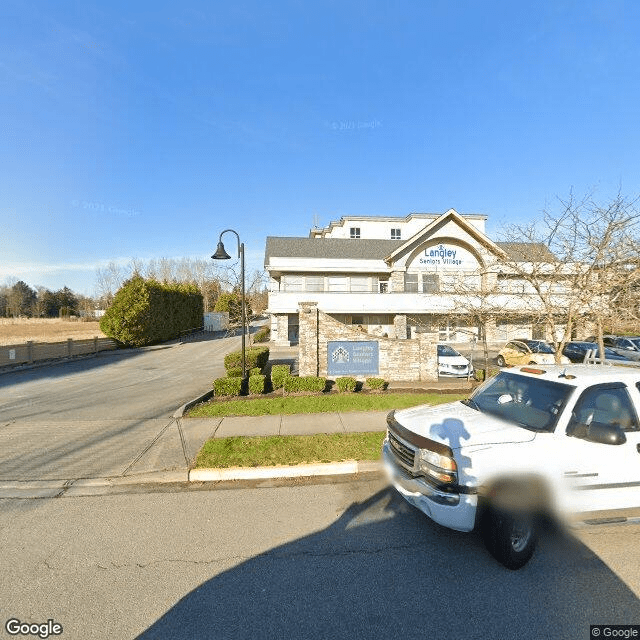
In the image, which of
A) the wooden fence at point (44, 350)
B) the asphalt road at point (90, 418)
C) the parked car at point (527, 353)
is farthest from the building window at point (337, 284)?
the wooden fence at point (44, 350)

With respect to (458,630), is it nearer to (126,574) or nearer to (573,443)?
(573,443)

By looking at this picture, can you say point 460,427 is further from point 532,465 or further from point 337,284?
point 337,284

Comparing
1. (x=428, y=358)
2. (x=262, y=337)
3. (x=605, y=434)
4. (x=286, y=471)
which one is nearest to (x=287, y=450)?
(x=286, y=471)

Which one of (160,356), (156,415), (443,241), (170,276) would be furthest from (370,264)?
(170,276)

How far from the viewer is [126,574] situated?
2.95 meters

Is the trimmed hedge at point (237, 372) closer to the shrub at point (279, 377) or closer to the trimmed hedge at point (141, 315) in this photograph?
the shrub at point (279, 377)

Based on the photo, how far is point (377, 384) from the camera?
977cm

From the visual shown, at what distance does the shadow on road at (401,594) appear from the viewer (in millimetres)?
2387

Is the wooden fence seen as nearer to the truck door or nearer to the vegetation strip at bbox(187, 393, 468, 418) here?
the vegetation strip at bbox(187, 393, 468, 418)

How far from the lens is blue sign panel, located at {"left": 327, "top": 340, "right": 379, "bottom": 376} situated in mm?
10656

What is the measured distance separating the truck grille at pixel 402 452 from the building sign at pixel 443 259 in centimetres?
2142

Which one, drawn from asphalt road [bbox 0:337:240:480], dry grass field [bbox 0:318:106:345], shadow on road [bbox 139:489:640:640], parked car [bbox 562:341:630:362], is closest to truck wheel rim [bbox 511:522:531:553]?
shadow on road [bbox 139:489:640:640]

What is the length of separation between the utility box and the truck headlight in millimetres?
38352

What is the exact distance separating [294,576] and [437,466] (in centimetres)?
164
